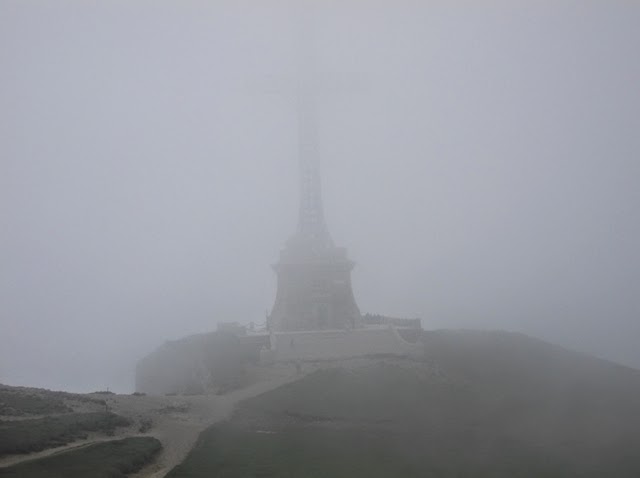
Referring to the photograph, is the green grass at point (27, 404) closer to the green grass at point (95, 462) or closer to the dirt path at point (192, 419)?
the dirt path at point (192, 419)

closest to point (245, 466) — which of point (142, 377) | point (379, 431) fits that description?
point (379, 431)

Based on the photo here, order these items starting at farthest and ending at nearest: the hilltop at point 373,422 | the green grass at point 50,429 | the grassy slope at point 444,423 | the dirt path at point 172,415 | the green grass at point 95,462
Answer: the grassy slope at point 444,423, the hilltop at point 373,422, the dirt path at point 172,415, the green grass at point 50,429, the green grass at point 95,462

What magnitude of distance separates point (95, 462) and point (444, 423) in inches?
551

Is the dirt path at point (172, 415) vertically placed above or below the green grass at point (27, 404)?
below

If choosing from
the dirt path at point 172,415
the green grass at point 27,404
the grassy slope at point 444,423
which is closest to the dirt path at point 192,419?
the dirt path at point 172,415

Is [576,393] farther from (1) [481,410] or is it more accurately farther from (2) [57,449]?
(2) [57,449]

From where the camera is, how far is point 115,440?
22.9 metres

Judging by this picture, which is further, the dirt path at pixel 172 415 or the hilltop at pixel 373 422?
the hilltop at pixel 373 422

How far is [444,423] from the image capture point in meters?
28.0

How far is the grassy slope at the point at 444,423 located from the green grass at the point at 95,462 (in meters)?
1.40

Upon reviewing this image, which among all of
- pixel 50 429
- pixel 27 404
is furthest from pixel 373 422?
pixel 27 404

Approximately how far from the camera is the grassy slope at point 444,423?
71.3ft

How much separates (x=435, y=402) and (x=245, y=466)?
40.9 feet

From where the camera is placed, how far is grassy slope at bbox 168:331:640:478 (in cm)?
2172
